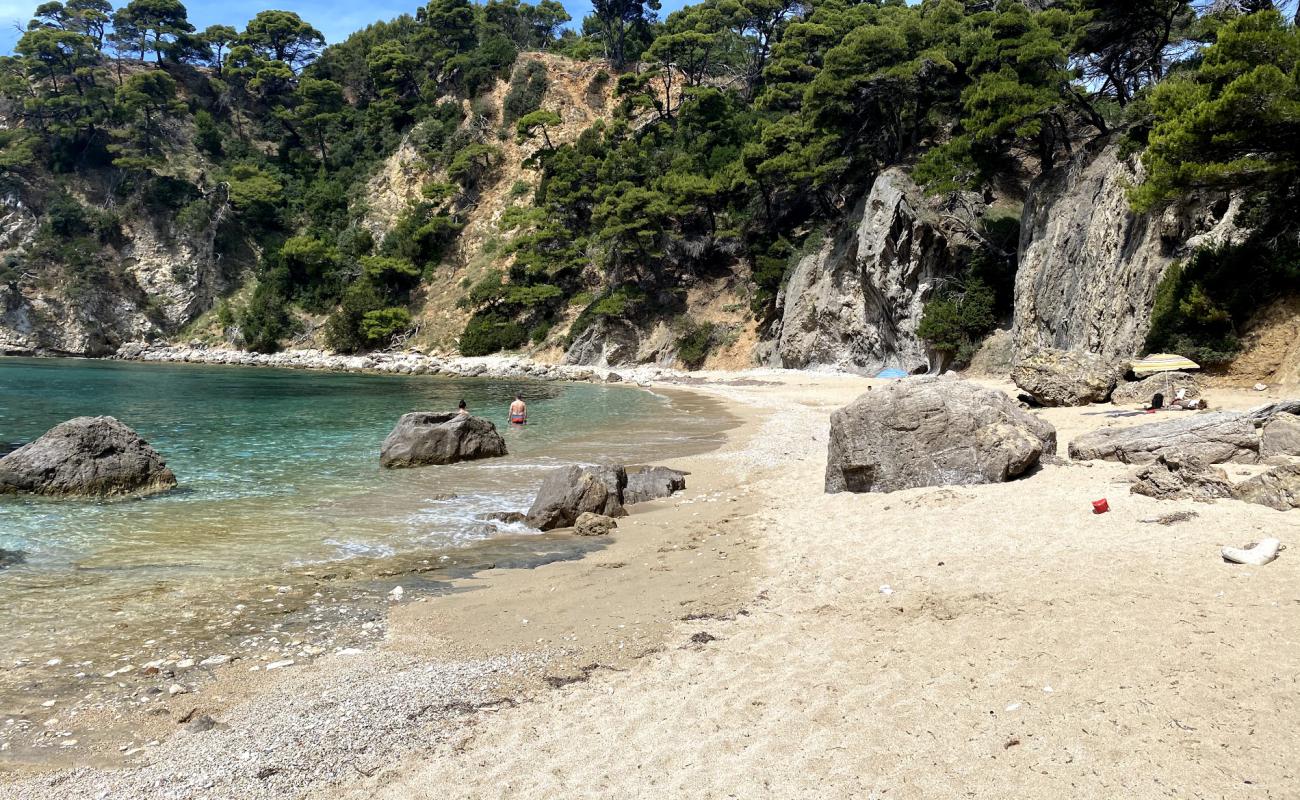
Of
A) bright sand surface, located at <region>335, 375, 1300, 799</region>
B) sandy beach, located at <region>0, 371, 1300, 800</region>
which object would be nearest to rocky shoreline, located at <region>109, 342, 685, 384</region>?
sandy beach, located at <region>0, 371, 1300, 800</region>

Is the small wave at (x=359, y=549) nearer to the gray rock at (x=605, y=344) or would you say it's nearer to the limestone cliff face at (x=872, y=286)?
the limestone cliff face at (x=872, y=286)

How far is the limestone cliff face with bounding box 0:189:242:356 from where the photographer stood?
63.8m

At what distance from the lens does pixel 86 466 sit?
482 inches

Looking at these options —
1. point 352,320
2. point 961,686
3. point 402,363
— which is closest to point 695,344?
point 402,363

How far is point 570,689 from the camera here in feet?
15.6

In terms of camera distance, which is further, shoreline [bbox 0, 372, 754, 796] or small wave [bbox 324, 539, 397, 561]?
small wave [bbox 324, 539, 397, 561]

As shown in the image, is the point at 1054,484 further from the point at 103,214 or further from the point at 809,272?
the point at 103,214

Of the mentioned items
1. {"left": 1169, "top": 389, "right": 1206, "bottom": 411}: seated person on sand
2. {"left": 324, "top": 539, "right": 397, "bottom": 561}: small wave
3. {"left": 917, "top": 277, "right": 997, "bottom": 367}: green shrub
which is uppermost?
{"left": 917, "top": 277, "right": 997, "bottom": 367}: green shrub

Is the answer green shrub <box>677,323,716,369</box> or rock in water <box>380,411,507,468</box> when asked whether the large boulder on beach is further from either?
green shrub <box>677,323,716,369</box>

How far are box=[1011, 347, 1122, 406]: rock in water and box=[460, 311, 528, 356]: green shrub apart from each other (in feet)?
142

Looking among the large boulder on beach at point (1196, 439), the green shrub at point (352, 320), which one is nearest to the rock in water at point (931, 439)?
the large boulder on beach at point (1196, 439)

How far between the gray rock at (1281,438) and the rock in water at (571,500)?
26.2ft

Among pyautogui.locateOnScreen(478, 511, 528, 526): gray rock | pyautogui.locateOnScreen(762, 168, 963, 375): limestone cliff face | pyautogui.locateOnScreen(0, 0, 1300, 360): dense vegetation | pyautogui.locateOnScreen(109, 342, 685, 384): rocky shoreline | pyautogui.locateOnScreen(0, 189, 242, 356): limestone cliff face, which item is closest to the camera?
pyautogui.locateOnScreen(478, 511, 528, 526): gray rock

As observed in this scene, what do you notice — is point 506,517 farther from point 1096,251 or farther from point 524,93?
point 524,93
